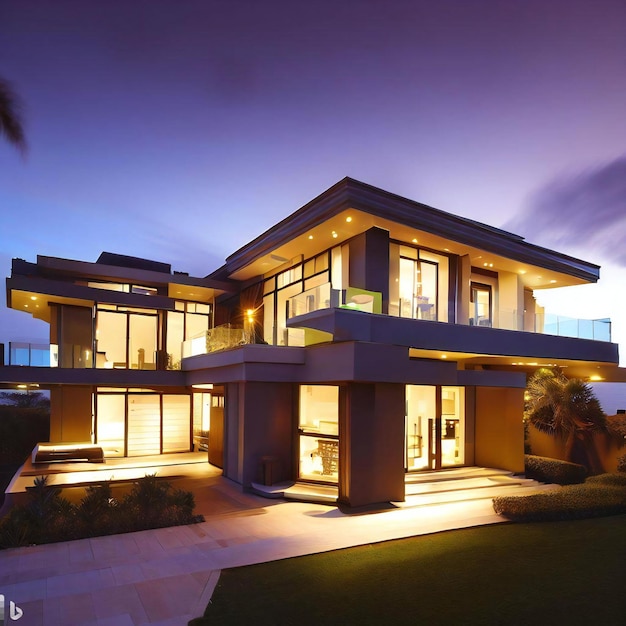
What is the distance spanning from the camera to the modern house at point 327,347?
1253 centimetres

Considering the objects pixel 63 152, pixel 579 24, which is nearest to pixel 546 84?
pixel 579 24

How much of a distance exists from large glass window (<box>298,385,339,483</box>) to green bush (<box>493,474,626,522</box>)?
437cm

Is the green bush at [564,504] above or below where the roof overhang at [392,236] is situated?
below

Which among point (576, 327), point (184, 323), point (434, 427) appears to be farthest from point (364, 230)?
point (184, 323)

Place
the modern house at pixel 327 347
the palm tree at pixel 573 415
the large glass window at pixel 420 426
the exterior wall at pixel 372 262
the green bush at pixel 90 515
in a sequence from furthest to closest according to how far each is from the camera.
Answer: the palm tree at pixel 573 415
the large glass window at pixel 420 426
the exterior wall at pixel 372 262
the modern house at pixel 327 347
the green bush at pixel 90 515

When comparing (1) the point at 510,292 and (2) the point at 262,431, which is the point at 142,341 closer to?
(2) the point at 262,431

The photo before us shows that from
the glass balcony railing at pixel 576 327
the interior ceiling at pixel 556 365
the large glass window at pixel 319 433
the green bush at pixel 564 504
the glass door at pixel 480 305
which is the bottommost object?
the green bush at pixel 564 504

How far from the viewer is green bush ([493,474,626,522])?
1080cm

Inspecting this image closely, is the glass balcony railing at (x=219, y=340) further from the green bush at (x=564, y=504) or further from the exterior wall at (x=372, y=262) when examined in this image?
the green bush at (x=564, y=504)

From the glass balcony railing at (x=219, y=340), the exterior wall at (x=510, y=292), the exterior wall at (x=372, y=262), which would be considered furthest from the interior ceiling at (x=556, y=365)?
the glass balcony railing at (x=219, y=340)

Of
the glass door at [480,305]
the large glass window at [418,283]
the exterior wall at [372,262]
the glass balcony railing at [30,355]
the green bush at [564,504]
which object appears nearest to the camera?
the green bush at [564,504]

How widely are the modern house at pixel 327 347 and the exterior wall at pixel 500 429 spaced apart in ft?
0.17

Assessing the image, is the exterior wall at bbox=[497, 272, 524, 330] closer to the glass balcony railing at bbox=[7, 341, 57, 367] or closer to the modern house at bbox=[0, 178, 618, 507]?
the modern house at bbox=[0, 178, 618, 507]

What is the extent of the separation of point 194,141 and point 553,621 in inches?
789
